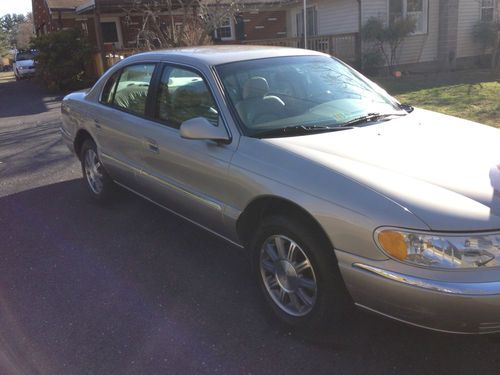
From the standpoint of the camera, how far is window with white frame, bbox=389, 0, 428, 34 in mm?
17656

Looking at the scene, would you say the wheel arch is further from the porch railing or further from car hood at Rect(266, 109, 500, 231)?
the porch railing

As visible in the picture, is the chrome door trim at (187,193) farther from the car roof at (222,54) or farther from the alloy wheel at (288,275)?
the car roof at (222,54)

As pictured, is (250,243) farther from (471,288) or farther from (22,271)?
(22,271)

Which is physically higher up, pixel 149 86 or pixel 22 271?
pixel 149 86

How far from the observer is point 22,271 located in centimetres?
406

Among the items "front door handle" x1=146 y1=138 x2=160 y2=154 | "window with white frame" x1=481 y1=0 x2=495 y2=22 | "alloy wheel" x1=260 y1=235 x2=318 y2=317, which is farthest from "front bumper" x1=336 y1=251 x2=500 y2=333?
"window with white frame" x1=481 y1=0 x2=495 y2=22

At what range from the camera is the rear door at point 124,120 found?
14.4 ft

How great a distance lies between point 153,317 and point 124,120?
202 centimetres

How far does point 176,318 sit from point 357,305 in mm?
1235

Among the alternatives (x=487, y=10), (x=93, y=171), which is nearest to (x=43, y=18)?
(x=487, y=10)

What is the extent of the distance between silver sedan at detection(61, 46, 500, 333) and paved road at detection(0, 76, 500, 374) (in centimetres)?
25

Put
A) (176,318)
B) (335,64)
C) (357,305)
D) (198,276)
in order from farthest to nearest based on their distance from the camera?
(335,64)
(198,276)
(176,318)
(357,305)

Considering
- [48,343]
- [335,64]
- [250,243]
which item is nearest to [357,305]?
[250,243]

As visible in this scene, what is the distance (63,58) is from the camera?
60.4ft
